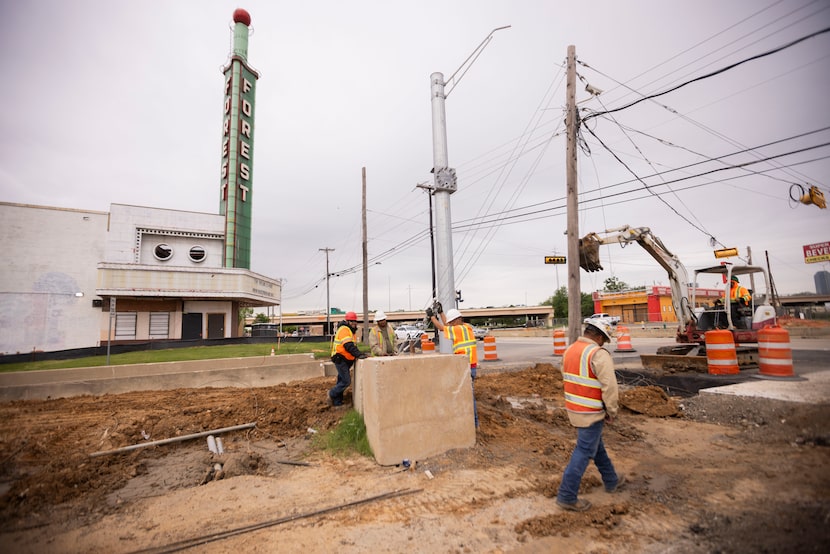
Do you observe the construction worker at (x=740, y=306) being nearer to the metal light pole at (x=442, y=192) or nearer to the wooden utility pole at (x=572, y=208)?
the wooden utility pole at (x=572, y=208)

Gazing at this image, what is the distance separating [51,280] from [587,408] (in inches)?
1248

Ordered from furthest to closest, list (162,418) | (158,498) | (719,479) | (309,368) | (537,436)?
(309,368) < (162,418) < (537,436) < (158,498) < (719,479)

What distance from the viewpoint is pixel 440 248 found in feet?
29.2

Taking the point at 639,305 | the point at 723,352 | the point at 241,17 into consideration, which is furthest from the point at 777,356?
the point at 639,305

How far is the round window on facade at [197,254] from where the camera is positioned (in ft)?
97.9

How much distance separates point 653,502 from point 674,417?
372 cm

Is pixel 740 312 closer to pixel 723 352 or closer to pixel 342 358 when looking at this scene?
pixel 723 352

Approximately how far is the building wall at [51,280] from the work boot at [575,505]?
29.8 meters

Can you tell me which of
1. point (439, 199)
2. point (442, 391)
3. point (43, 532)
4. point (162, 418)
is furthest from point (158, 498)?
point (439, 199)

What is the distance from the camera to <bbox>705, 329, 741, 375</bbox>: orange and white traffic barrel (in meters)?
8.46

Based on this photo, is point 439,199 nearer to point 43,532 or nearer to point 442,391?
point 442,391

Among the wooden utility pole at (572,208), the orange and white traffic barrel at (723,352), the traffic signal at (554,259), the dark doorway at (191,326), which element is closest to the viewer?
the orange and white traffic barrel at (723,352)

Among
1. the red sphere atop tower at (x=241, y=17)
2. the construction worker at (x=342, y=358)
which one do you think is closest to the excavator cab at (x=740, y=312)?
the construction worker at (x=342, y=358)

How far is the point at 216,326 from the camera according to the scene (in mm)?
29281
